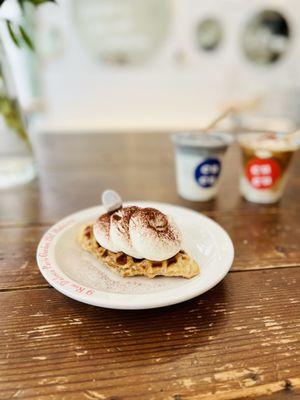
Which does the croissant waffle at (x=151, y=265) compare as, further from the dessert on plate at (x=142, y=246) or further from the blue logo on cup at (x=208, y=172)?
the blue logo on cup at (x=208, y=172)

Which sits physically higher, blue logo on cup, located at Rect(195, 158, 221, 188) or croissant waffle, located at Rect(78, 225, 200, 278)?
croissant waffle, located at Rect(78, 225, 200, 278)

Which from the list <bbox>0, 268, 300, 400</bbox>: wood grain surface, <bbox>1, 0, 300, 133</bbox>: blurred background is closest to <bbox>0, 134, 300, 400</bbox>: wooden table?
<bbox>0, 268, 300, 400</bbox>: wood grain surface

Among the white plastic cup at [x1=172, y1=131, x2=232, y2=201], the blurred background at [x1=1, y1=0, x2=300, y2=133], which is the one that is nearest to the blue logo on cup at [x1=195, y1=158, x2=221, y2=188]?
the white plastic cup at [x1=172, y1=131, x2=232, y2=201]

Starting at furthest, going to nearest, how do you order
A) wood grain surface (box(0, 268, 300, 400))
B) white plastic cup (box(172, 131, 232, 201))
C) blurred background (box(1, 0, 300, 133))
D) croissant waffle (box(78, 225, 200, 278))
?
blurred background (box(1, 0, 300, 133)), white plastic cup (box(172, 131, 232, 201)), croissant waffle (box(78, 225, 200, 278)), wood grain surface (box(0, 268, 300, 400))

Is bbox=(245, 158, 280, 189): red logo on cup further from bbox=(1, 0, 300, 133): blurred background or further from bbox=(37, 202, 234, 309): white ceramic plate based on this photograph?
bbox=(1, 0, 300, 133): blurred background

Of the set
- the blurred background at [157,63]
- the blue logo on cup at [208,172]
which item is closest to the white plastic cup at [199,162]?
the blue logo on cup at [208,172]

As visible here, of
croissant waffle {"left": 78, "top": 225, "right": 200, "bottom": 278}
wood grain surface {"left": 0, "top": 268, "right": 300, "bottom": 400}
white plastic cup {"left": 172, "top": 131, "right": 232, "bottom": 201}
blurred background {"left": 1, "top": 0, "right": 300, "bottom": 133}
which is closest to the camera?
wood grain surface {"left": 0, "top": 268, "right": 300, "bottom": 400}

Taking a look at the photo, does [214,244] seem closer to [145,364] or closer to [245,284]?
[245,284]

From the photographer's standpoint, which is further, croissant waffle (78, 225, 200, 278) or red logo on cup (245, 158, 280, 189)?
red logo on cup (245, 158, 280, 189)
